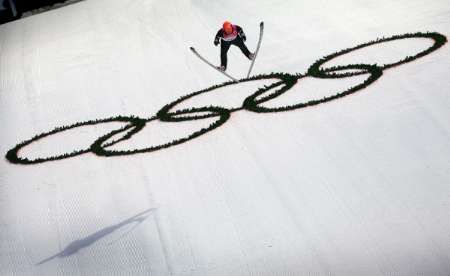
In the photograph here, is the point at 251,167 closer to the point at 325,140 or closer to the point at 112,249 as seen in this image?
the point at 325,140

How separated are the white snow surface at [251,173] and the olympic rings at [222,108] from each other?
0.52 ft

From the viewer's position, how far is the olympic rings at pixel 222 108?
33.6ft

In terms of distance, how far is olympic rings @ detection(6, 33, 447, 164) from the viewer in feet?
33.6

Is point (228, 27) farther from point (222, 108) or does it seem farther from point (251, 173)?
point (251, 173)

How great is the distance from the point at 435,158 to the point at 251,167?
6.35 feet

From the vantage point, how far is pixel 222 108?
1098cm

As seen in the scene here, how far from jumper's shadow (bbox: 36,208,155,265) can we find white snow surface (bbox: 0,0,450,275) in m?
0.02

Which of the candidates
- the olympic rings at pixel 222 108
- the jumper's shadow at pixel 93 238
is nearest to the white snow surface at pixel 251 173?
the jumper's shadow at pixel 93 238

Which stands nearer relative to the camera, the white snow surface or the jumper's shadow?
the white snow surface

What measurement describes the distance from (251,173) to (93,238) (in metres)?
1.78

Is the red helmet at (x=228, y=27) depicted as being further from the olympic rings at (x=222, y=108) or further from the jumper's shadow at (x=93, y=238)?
the jumper's shadow at (x=93, y=238)

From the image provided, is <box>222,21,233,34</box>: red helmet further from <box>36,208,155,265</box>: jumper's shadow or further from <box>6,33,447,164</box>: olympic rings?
<box>36,208,155,265</box>: jumper's shadow

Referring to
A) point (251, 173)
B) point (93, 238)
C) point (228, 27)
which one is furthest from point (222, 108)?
point (93, 238)

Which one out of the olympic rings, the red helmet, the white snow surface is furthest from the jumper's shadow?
the red helmet
